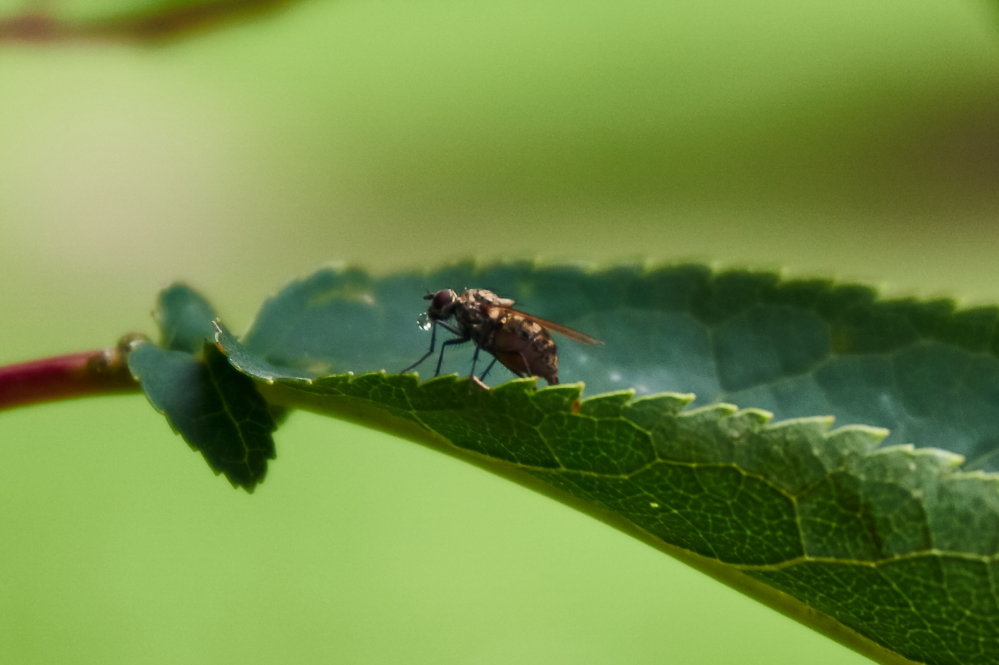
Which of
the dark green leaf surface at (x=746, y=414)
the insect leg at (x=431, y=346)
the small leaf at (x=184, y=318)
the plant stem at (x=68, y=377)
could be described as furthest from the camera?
the insect leg at (x=431, y=346)

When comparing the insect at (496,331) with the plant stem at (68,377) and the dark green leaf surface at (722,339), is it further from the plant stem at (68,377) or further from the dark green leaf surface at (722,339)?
the plant stem at (68,377)

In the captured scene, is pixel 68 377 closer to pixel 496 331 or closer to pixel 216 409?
pixel 216 409

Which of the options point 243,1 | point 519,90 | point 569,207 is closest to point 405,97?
point 519,90

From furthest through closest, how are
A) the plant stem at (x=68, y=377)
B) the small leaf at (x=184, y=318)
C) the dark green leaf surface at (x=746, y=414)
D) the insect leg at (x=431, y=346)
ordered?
the insect leg at (x=431, y=346) → the small leaf at (x=184, y=318) → the plant stem at (x=68, y=377) → the dark green leaf surface at (x=746, y=414)

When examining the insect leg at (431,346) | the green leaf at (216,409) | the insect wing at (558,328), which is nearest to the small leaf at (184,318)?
the green leaf at (216,409)

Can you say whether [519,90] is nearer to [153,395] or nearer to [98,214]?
[98,214]

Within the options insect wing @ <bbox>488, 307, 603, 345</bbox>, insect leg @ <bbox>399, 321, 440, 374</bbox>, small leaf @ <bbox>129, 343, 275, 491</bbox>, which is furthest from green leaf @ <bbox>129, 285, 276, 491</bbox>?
insect wing @ <bbox>488, 307, 603, 345</bbox>
